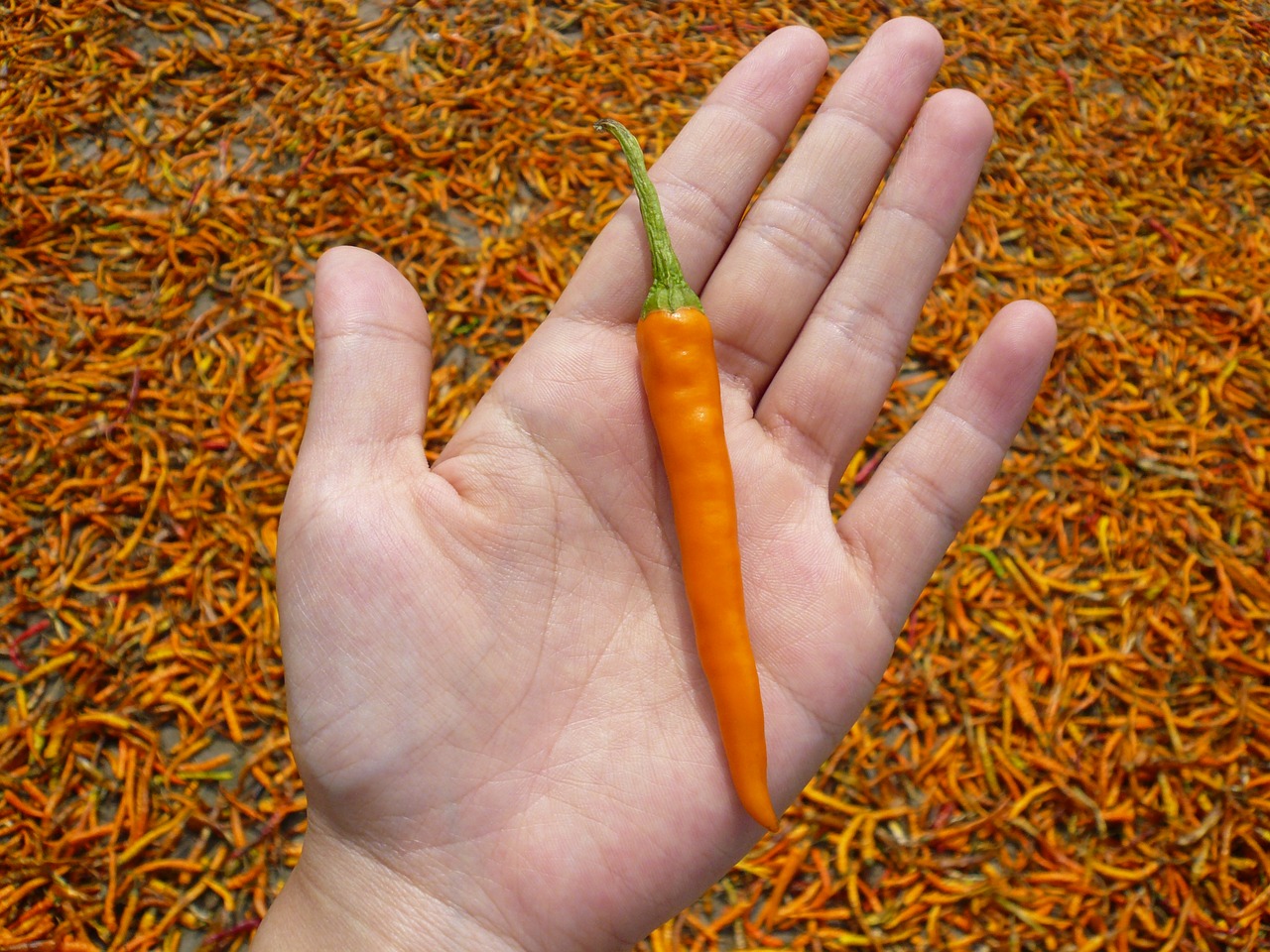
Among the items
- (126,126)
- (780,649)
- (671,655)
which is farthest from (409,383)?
(126,126)

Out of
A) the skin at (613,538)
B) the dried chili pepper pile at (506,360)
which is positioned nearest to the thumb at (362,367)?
the skin at (613,538)

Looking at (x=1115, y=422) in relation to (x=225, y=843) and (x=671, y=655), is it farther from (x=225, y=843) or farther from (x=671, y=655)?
(x=225, y=843)

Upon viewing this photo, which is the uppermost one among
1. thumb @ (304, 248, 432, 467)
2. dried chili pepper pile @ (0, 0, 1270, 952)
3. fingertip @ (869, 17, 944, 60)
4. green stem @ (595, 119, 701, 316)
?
fingertip @ (869, 17, 944, 60)

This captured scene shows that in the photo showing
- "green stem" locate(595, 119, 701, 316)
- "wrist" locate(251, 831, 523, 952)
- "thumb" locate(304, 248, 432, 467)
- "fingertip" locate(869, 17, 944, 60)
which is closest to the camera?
"wrist" locate(251, 831, 523, 952)

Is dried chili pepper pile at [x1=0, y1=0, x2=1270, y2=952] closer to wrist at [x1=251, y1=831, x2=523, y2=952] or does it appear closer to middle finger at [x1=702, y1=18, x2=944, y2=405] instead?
wrist at [x1=251, y1=831, x2=523, y2=952]

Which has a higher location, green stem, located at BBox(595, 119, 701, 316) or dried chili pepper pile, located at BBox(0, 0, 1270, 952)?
green stem, located at BBox(595, 119, 701, 316)

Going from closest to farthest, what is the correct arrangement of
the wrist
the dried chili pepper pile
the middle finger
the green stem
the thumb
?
the wrist, the thumb, the green stem, the middle finger, the dried chili pepper pile

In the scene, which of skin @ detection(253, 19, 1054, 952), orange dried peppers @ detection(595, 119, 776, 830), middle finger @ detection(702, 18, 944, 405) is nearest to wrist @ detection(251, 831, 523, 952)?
skin @ detection(253, 19, 1054, 952)

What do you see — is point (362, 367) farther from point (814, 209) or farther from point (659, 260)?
point (814, 209)
